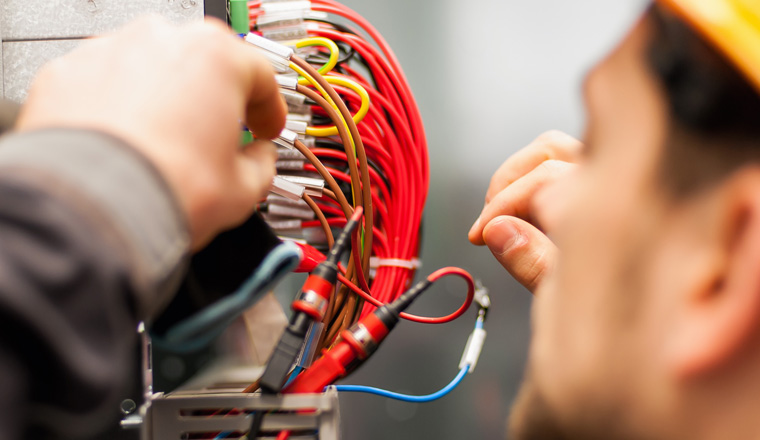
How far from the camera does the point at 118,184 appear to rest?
0.25 m

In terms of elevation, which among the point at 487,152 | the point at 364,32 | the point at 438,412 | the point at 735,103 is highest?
the point at 735,103

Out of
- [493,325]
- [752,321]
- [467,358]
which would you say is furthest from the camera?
[493,325]

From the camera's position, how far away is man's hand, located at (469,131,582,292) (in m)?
0.59

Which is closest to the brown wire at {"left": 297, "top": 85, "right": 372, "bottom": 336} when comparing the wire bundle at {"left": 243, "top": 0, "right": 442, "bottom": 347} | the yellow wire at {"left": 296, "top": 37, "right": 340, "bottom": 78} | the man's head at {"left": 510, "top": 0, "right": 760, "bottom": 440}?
the wire bundle at {"left": 243, "top": 0, "right": 442, "bottom": 347}

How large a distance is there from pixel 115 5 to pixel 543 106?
687 millimetres

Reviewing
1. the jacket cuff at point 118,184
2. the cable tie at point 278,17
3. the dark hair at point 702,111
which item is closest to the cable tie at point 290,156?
the cable tie at point 278,17

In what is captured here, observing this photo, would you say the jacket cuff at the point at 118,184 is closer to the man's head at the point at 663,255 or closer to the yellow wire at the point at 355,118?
the man's head at the point at 663,255

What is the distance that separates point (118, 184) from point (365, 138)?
0.56 m

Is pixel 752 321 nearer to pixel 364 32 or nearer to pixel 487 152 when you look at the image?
pixel 487 152

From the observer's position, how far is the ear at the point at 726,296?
20cm

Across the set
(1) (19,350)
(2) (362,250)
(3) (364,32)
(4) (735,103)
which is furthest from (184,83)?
(3) (364,32)

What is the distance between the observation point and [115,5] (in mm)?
557

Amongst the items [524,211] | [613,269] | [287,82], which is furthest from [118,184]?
[524,211]

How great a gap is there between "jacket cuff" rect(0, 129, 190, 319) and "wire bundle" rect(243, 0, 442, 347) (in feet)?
1.44
